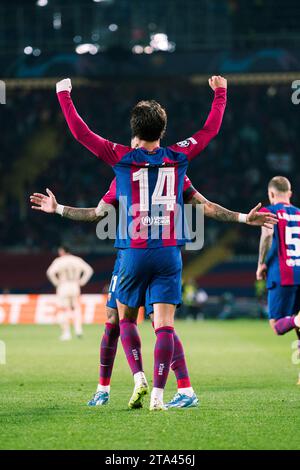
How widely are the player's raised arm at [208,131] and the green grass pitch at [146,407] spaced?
2.04 m

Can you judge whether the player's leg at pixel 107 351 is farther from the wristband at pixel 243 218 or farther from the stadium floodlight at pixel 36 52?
the stadium floodlight at pixel 36 52

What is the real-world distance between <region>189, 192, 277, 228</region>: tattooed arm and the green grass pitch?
1.48 meters

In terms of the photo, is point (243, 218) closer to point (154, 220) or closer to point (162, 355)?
point (154, 220)

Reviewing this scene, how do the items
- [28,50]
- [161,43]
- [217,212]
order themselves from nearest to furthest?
[217,212]
[28,50]
[161,43]

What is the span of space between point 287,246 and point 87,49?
76.2 feet

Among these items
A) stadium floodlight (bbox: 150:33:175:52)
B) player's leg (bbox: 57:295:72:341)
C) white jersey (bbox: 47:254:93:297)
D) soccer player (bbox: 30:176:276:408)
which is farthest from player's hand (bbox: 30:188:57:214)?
stadium floodlight (bbox: 150:33:175:52)

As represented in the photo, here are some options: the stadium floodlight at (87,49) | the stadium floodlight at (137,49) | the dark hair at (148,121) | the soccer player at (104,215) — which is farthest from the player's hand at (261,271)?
the stadium floodlight at (137,49)

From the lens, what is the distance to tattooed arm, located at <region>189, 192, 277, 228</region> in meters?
7.28

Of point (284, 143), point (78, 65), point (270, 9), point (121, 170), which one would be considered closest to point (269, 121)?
point (284, 143)

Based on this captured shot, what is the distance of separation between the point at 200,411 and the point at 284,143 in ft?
108

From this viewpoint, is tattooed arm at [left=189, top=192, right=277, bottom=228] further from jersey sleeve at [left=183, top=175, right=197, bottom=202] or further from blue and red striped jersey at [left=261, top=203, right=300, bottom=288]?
blue and red striped jersey at [left=261, top=203, right=300, bottom=288]

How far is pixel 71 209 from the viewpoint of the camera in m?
7.52

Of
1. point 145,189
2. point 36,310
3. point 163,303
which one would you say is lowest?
point 36,310

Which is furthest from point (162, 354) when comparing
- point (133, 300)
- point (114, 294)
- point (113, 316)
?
point (113, 316)
